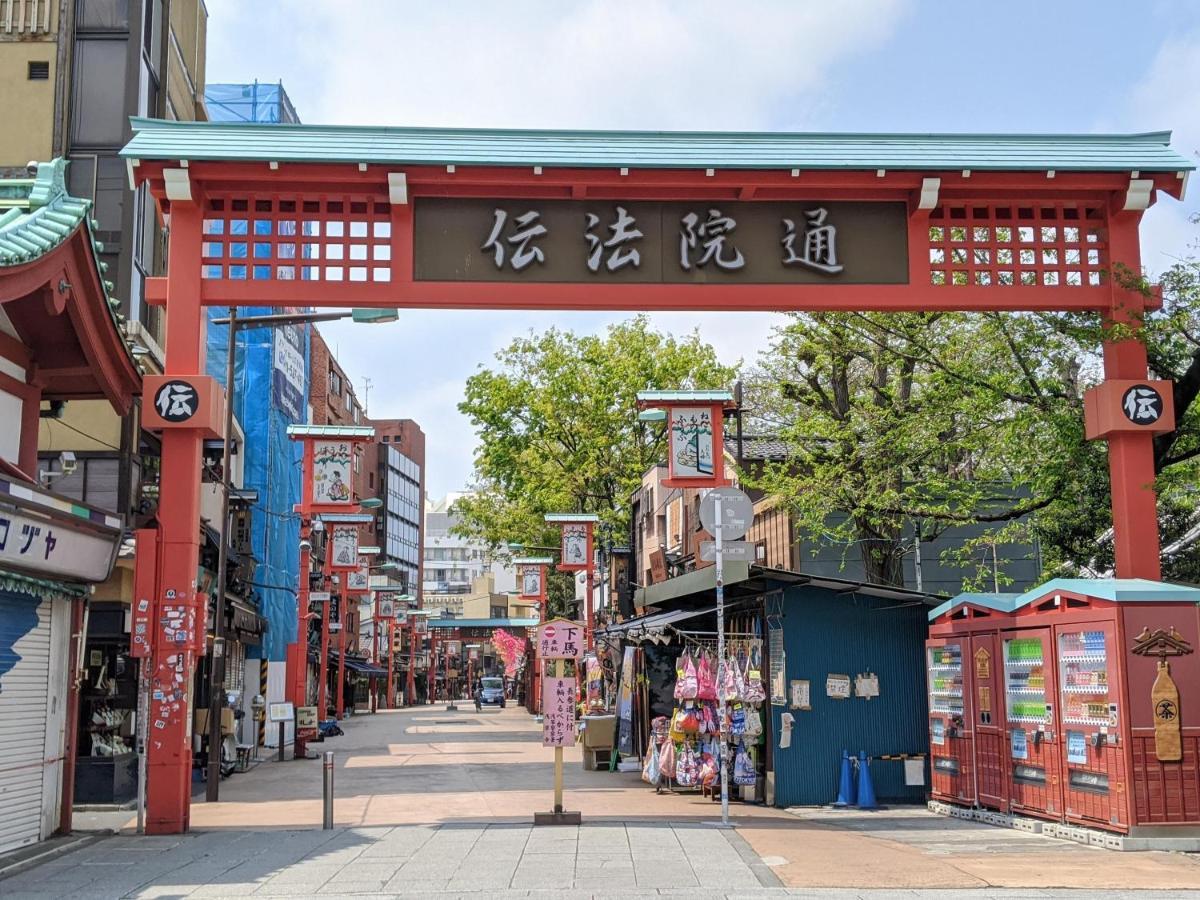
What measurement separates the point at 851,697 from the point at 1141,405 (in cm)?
612

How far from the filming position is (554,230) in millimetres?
16781

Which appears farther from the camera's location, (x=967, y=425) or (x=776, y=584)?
(x=967, y=425)

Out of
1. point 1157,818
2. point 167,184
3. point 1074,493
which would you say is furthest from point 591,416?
point 1157,818

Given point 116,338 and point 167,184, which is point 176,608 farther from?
point 167,184

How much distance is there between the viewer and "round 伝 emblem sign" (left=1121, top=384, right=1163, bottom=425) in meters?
16.0

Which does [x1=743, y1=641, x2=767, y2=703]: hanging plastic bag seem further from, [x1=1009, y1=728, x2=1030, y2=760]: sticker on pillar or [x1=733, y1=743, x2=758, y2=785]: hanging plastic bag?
[x1=1009, y1=728, x2=1030, y2=760]: sticker on pillar

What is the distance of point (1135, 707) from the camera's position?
1343 centimetres

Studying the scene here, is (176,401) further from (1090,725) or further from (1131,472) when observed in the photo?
(1131,472)

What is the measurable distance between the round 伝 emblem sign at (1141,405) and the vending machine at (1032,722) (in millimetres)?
3152

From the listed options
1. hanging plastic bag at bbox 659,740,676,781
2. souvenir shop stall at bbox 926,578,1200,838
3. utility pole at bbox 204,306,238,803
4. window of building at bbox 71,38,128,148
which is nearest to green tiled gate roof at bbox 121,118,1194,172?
souvenir shop stall at bbox 926,578,1200,838

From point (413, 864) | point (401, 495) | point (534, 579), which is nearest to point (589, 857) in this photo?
point (413, 864)

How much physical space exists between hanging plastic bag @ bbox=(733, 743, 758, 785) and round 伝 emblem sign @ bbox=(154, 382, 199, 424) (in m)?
9.56

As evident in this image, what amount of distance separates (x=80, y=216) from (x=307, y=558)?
819 inches

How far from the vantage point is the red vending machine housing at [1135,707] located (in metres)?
13.3
